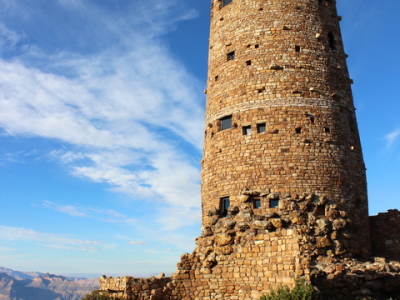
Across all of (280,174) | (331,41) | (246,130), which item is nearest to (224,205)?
(280,174)

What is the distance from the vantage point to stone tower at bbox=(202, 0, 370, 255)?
47.9 ft

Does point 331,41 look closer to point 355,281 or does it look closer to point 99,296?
point 355,281

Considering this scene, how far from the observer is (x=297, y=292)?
1023 centimetres

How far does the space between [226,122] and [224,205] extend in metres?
3.49

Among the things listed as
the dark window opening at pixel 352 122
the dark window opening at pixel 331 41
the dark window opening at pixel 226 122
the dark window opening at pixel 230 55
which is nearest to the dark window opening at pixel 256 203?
the dark window opening at pixel 226 122

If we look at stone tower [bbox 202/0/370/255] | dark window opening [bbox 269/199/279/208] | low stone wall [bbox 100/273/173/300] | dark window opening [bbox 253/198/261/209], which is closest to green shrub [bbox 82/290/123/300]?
low stone wall [bbox 100/273/173/300]

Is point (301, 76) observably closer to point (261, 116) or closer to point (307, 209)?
point (261, 116)

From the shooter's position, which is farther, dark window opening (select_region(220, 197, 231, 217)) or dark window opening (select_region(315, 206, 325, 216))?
dark window opening (select_region(220, 197, 231, 217))

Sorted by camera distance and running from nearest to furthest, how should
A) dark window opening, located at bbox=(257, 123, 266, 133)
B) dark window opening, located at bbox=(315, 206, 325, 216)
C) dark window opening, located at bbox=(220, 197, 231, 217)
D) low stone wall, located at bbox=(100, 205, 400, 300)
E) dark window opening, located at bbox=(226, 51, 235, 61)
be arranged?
low stone wall, located at bbox=(100, 205, 400, 300) → dark window opening, located at bbox=(315, 206, 325, 216) → dark window opening, located at bbox=(220, 197, 231, 217) → dark window opening, located at bbox=(257, 123, 266, 133) → dark window opening, located at bbox=(226, 51, 235, 61)

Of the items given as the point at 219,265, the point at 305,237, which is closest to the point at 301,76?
the point at 305,237

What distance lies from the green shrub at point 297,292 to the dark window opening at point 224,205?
492 centimetres

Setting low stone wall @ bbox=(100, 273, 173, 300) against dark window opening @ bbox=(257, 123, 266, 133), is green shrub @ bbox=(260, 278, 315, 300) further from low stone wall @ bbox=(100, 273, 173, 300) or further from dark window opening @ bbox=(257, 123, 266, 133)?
dark window opening @ bbox=(257, 123, 266, 133)

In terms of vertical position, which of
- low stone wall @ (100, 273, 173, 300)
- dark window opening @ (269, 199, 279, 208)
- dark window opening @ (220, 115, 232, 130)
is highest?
dark window opening @ (220, 115, 232, 130)

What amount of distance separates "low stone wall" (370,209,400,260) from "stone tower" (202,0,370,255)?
4.24 ft
